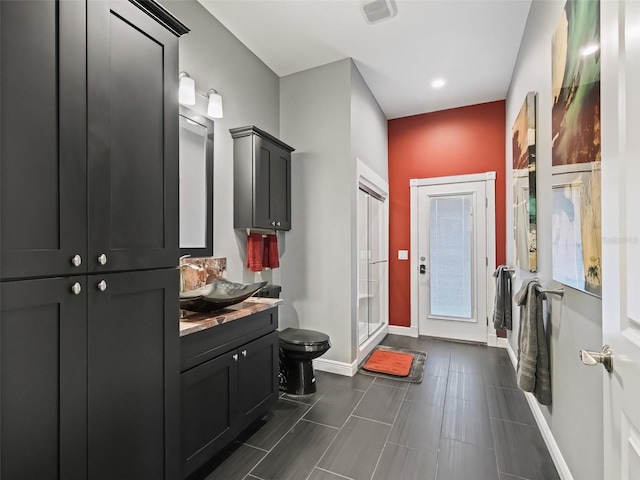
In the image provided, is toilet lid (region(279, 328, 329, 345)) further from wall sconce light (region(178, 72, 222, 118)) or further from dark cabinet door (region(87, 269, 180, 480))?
wall sconce light (region(178, 72, 222, 118))

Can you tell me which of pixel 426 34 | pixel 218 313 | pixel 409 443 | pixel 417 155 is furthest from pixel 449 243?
pixel 218 313

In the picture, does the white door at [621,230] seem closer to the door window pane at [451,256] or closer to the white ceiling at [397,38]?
the white ceiling at [397,38]

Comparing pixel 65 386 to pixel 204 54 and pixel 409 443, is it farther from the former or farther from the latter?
pixel 204 54

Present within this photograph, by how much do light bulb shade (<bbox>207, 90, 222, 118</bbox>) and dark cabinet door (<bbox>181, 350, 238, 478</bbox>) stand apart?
1.73 meters

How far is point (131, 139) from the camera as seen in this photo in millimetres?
1235

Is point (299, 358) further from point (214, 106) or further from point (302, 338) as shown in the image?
point (214, 106)

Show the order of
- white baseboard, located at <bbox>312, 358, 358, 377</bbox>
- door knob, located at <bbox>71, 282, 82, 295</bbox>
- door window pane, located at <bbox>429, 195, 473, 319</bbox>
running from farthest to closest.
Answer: door window pane, located at <bbox>429, 195, 473, 319</bbox>, white baseboard, located at <bbox>312, 358, 358, 377</bbox>, door knob, located at <bbox>71, 282, 82, 295</bbox>

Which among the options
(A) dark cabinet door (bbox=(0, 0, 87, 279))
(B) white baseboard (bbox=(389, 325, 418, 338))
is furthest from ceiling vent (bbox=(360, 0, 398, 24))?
(B) white baseboard (bbox=(389, 325, 418, 338))

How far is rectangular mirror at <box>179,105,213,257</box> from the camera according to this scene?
2172 millimetres

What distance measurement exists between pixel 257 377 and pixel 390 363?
1709 mm

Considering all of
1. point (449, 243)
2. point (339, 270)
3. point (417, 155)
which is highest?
point (417, 155)

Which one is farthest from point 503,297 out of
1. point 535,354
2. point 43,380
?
point 43,380

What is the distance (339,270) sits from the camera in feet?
9.93

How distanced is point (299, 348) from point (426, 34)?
2853 millimetres
